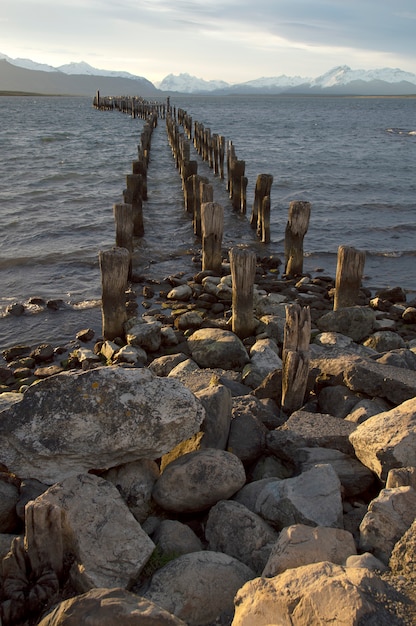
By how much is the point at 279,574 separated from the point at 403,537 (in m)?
0.76

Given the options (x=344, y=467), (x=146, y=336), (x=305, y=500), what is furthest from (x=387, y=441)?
(x=146, y=336)

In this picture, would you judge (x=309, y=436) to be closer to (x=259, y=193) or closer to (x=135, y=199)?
(x=259, y=193)

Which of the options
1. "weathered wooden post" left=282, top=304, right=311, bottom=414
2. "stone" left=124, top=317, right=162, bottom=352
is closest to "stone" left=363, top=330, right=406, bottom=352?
"weathered wooden post" left=282, top=304, right=311, bottom=414

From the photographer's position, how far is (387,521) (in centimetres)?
349

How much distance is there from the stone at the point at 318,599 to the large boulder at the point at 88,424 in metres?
1.71

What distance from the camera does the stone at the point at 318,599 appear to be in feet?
8.35

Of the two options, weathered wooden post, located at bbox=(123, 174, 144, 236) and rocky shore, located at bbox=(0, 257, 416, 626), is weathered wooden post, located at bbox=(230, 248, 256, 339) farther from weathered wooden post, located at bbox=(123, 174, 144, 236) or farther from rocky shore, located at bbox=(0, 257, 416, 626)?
weathered wooden post, located at bbox=(123, 174, 144, 236)

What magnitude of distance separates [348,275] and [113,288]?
3810 millimetres

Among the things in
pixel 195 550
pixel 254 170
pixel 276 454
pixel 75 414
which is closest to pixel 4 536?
pixel 75 414

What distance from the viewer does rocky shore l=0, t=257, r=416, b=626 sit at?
2.82 m

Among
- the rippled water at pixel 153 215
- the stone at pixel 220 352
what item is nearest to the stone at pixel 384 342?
the stone at pixel 220 352

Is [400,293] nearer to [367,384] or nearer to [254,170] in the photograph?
[367,384]

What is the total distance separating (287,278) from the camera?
1175cm

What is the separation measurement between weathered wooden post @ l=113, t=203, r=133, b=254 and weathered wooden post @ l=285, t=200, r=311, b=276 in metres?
3.36
